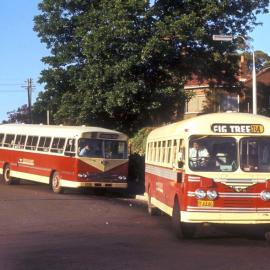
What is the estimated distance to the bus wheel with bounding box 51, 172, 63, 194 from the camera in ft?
83.4

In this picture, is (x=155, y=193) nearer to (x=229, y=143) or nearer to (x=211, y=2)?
(x=229, y=143)

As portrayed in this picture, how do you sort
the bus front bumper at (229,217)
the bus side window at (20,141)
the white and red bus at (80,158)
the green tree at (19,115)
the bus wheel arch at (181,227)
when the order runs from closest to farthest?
the bus front bumper at (229,217) → the bus wheel arch at (181,227) → the white and red bus at (80,158) → the bus side window at (20,141) → the green tree at (19,115)

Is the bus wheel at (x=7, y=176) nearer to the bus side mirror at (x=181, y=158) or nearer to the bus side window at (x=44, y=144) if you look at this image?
the bus side window at (x=44, y=144)

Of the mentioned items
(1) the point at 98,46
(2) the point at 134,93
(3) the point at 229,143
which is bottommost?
(3) the point at 229,143

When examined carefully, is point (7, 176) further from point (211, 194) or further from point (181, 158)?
point (211, 194)

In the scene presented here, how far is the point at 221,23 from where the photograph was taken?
1197 inches

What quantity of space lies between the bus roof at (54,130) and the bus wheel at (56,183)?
1.65 m

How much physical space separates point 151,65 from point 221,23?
4.00m

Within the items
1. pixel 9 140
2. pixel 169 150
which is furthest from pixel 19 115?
pixel 169 150

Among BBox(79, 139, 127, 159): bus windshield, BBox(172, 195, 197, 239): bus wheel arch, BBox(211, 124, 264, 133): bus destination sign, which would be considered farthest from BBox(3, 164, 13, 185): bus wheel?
BBox(211, 124, 264, 133): bus destination sign

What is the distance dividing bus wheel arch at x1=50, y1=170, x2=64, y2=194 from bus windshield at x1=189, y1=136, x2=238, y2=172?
45.1ft

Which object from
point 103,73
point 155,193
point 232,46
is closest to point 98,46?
point 103,73

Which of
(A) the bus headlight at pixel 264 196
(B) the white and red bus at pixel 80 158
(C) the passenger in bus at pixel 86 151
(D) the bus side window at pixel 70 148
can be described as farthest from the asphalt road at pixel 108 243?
(D) the bus side window at pixel 70 148

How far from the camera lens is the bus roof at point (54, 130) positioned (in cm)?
2480
